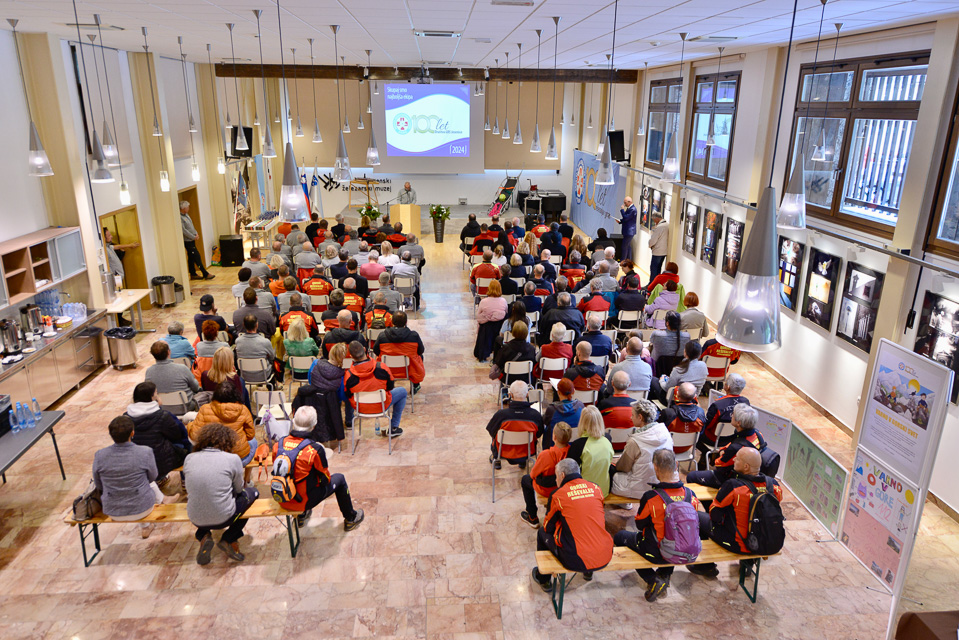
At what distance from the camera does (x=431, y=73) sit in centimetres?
1423

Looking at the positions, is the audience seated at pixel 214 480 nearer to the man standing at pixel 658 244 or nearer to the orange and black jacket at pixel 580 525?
the orange and black jacket at pixel 580 525

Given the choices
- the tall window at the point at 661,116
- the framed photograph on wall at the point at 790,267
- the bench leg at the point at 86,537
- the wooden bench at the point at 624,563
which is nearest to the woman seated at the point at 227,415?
the bench leg at the point at 86,537

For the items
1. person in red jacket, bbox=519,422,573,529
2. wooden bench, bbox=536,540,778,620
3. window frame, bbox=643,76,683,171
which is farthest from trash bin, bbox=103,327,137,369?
window frame, bbox=643,76,683,171

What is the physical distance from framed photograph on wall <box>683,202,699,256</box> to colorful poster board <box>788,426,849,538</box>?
6636 millimetres

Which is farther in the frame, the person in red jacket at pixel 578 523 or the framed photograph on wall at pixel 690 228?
the framed photograph on wall at pixel 690 228

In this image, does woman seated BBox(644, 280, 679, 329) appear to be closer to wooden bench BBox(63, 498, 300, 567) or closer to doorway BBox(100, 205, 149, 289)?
wooden bench BBox(63, 498, 300, 567)

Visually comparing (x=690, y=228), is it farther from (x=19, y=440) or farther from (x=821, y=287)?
(x=19, y=440)

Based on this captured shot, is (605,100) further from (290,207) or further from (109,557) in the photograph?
(109,557)

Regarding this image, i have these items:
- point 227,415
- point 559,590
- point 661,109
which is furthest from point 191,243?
point 559,590

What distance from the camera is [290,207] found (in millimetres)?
4836

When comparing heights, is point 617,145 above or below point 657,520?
above

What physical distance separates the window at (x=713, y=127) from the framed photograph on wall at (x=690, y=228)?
0.53 meters

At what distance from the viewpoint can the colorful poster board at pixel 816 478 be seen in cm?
488

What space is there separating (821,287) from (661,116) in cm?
736
